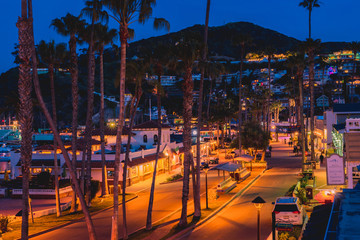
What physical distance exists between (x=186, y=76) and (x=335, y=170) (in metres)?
11.3

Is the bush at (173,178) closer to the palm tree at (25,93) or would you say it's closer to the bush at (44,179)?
the bush at (44,179)

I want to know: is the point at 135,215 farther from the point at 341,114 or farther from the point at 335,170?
the point at 341,114

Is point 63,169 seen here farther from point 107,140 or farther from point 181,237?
point 181,237

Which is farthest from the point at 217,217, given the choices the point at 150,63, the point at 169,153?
the point at 169,153

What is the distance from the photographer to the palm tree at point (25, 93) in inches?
682

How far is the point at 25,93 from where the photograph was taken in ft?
58.4

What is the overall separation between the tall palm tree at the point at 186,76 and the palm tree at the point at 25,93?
9.03 meters

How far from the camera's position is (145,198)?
116 ft

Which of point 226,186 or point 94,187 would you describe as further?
point 94,187

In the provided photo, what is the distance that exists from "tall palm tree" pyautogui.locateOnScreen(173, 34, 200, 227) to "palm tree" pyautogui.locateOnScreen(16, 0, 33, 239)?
Answer: 903 centimetres

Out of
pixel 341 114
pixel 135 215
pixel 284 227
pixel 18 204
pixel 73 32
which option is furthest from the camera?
pixel 341 114

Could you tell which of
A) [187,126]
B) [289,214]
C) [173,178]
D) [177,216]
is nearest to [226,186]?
[177,216]

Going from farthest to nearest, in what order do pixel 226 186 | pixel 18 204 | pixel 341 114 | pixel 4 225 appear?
1. pixel 341 114
2. pixel 18 204
3. pixel 226 186
4. pixel 4 225

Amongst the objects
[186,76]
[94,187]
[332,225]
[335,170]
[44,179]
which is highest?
[186,76]
